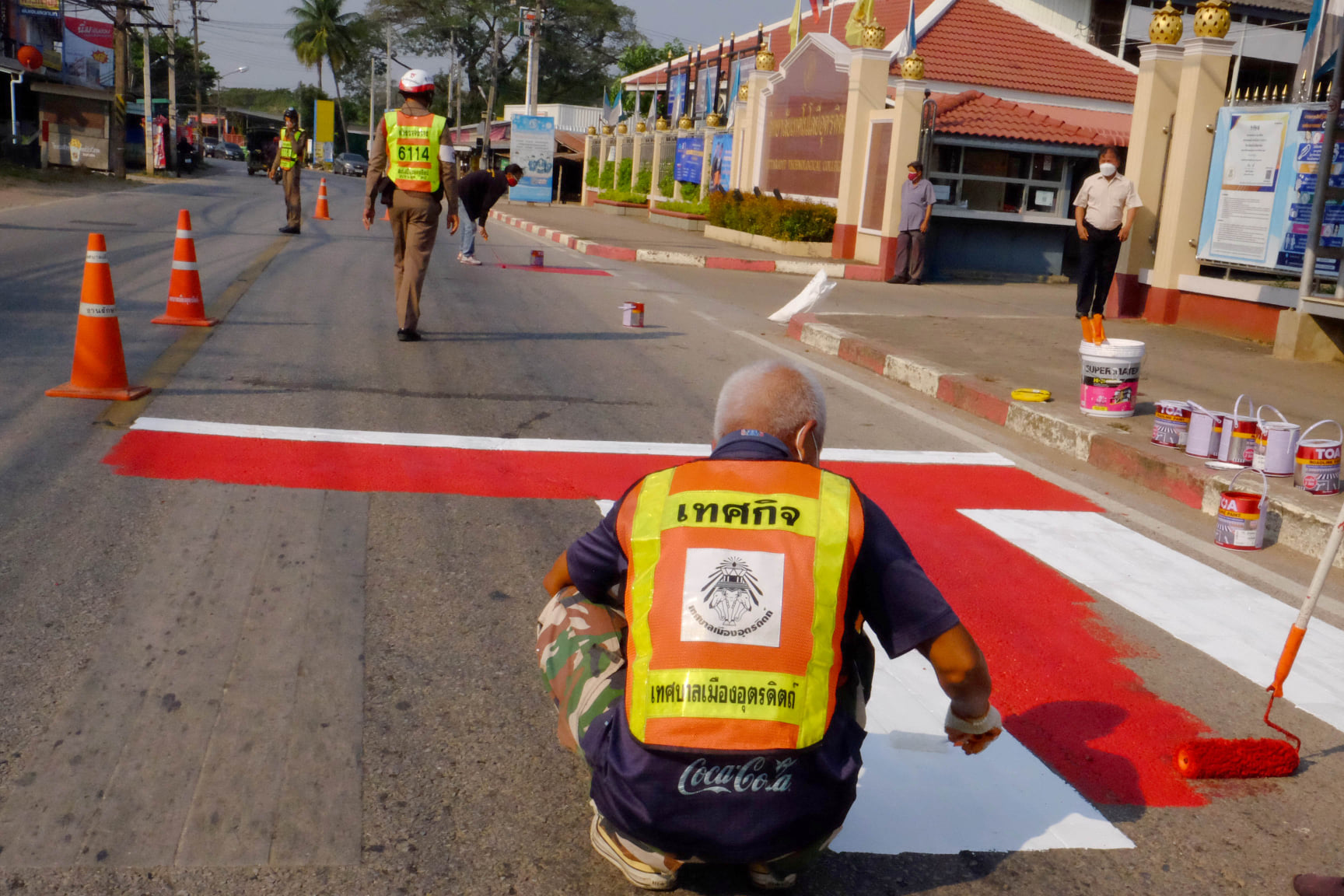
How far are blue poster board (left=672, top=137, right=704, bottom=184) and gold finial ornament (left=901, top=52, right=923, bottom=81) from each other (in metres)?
14.3

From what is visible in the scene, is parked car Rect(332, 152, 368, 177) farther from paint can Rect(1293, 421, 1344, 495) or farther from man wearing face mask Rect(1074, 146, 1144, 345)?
paint can Rect(1293, 421, 1344, 495)

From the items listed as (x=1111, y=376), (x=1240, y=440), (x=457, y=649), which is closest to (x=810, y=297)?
(x=1111, y=376)

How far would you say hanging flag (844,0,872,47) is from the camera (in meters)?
23.1

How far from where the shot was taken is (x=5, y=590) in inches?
164

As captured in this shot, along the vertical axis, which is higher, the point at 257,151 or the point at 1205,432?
the point at 257,151

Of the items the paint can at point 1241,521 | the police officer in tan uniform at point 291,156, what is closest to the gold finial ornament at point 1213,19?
the paint can at point 1241,521

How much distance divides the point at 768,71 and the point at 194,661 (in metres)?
27.2

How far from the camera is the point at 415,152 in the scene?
9.55 m

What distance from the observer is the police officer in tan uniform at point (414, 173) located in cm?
947

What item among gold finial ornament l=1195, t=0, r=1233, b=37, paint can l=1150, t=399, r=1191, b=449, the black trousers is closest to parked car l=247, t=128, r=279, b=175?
the black trousers

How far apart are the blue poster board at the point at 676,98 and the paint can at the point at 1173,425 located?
34114 mm

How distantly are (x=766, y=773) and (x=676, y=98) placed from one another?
4068 centimetres

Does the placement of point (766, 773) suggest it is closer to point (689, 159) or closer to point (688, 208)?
point (688, 208)

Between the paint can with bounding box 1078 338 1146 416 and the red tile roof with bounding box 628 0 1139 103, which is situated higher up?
the red tile roof with bounding box 628 0 1139 103
